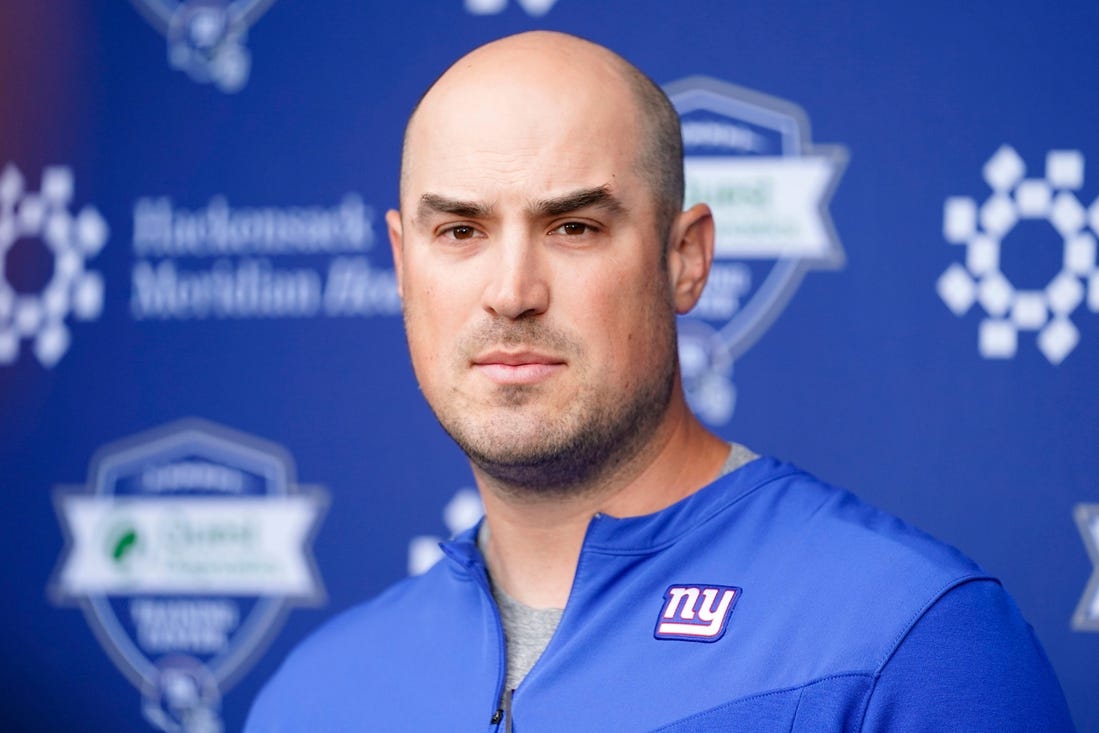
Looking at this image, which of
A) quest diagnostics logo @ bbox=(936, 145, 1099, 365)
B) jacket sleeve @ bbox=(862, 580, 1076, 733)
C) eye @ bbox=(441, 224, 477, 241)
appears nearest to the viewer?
jacket sleeve @ bbox=(862, 580, 1076, 733)

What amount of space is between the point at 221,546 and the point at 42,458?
370 mm

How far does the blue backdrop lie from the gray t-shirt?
0.74m

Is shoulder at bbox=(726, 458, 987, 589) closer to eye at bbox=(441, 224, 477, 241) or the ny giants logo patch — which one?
the ny giants logo patch

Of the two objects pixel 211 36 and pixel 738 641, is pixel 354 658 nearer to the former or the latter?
pixel 738 641

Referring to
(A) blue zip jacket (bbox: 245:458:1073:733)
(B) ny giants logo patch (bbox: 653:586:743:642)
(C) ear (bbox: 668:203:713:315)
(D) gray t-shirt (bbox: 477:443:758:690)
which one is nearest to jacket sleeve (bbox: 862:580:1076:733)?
(A) blue zip jacket (bbox: 245:458:1073:733)

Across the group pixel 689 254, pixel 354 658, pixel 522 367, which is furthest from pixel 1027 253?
pixel 354 658

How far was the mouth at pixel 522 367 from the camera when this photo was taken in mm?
1265

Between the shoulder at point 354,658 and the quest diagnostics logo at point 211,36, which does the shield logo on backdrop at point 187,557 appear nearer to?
the quest diagnostics logo at point 211,36

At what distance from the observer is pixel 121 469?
240 centimetres

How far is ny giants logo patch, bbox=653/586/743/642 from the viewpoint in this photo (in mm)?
1215

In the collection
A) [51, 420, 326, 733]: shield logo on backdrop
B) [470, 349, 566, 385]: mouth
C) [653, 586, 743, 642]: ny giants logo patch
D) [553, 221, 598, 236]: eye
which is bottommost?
[51, 420, 326, 733]: shield logo on backdrop

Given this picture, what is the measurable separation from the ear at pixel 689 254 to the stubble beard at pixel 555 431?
0.07m

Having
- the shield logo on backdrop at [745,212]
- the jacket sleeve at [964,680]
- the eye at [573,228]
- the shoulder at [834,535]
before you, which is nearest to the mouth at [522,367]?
the eye at [573,228]

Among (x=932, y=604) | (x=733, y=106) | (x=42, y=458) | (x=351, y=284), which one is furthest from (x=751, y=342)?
(x=42, y=458)
